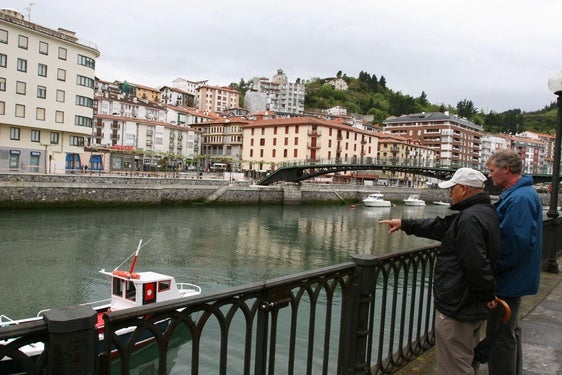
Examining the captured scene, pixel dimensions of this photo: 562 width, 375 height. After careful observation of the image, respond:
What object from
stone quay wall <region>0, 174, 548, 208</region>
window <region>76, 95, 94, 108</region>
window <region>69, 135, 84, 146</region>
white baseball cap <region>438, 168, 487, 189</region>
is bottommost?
stone quay wall <region>0, 174, 548, 208</region>

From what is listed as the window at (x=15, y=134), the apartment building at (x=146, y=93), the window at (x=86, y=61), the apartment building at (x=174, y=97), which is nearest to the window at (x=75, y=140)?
the window at (x=15, y=134)

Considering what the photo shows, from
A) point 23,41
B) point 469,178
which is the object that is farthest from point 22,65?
point 469,178

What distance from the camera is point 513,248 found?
342 centimetres

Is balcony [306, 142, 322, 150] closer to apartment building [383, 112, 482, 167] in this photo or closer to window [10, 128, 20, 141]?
window [10, 128, 20, 141]

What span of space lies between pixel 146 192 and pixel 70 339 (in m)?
46.2

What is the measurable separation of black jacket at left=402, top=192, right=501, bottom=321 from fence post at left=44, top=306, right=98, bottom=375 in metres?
2.32

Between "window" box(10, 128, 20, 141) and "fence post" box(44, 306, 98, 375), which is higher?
"window" box(10, 128, 20, 141)

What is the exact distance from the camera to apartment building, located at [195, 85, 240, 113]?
153000mm

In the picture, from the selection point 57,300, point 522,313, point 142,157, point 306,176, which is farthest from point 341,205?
point 522,313

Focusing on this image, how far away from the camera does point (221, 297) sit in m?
2.56

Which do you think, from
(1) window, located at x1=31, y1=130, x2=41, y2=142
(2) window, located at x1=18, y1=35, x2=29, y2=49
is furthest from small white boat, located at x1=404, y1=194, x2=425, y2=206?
(2) window, located at x1=18, y1=35, x2=29, y2=49

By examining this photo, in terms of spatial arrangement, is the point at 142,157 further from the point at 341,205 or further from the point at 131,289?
the point at 131,289

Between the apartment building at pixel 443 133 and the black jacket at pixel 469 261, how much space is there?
127 m

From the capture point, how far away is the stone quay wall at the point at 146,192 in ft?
123
